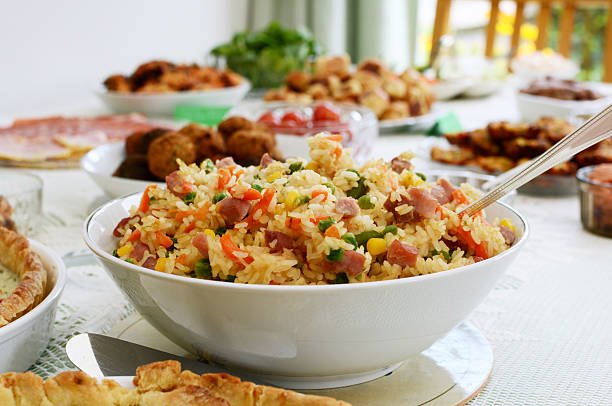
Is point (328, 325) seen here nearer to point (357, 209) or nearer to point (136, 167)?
point (357, 209)

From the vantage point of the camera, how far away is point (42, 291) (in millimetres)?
916

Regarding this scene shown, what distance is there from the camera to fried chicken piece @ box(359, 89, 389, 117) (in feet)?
7.89

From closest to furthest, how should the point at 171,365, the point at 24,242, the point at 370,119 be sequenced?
the point at 171,365, the point at 24,242, the point at 370,119

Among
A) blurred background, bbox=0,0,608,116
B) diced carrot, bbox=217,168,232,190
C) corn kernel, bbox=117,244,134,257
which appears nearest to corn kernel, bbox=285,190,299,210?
diced carrot, bbox=217,168,232,190

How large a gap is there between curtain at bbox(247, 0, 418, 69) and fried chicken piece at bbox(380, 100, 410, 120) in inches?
108

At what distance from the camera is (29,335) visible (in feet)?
2.76

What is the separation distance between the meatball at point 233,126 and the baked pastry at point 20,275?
61cm

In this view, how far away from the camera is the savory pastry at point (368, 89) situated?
2.43m

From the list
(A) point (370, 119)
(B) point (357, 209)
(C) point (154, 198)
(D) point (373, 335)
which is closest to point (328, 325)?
(D) point (373, 335)

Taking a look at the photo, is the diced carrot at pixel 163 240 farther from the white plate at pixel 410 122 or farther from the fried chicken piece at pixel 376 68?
the fried chicken piece at pixel 376 68

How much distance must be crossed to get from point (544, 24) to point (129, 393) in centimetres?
411

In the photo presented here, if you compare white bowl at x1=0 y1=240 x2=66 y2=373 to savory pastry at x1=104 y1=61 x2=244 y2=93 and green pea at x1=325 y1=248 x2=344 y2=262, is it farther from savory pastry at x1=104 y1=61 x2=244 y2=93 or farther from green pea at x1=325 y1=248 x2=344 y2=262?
savory pastry at x1=104 y1=61 x2=244 y2=93

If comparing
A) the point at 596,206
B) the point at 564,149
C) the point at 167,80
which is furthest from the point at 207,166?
→ the point at 167,80

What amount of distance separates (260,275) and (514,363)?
385 mm
